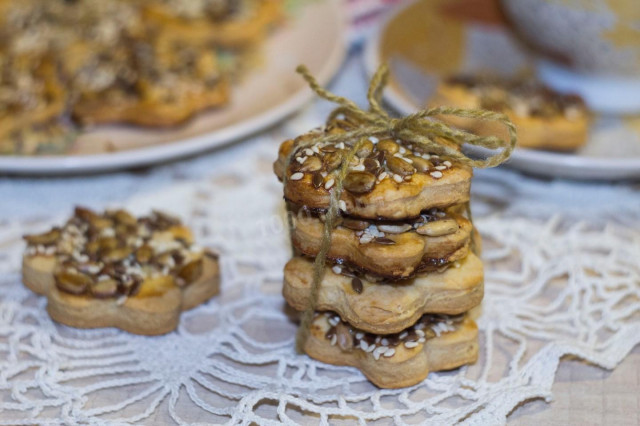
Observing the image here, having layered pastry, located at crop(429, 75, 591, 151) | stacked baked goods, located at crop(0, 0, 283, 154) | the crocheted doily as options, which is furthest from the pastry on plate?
layered pastry, located at crop(429, 75, 591, 151)

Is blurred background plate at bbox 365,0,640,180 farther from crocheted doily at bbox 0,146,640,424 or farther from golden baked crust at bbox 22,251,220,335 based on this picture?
golden baked crust at bbox 22,251,220,335

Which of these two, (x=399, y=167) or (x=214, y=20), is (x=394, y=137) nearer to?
(x=399, y=167)

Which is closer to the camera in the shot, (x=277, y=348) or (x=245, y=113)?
(x=277, y=348)

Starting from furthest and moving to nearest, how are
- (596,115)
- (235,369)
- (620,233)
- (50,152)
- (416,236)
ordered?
(596,115)
(50,152)
(620,233)
(235,369)
(416,236)

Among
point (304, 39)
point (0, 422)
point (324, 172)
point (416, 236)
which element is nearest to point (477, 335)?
point (416, 236)

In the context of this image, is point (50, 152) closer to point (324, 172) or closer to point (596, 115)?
point (324, 172)

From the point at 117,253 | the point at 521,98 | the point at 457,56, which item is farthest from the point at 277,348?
the point at 457,56

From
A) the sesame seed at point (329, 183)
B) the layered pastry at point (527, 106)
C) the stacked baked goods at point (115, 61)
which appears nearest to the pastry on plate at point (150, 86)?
the stacked baked goods at point (115, 61)
